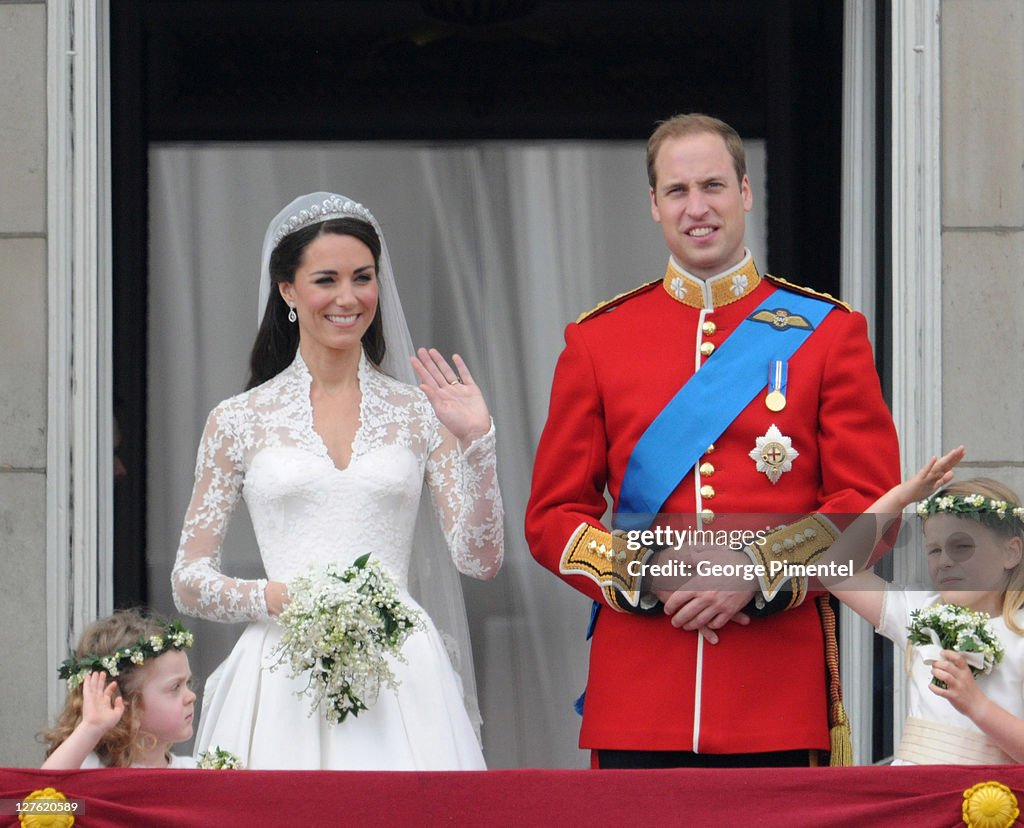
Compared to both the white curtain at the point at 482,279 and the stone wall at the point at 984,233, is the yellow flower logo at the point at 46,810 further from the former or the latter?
the stone wall at the point at 984,233

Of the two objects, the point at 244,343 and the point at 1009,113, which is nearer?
the point at 1009,113

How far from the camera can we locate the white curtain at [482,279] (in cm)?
568

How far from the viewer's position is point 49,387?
201 inches

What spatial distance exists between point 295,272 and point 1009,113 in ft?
6.37

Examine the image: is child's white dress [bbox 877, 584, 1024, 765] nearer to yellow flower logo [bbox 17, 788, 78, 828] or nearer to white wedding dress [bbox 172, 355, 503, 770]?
white wedding dress [bbox 172, 355, 503, 770]

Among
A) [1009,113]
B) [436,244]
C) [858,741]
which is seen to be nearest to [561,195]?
[436,244]

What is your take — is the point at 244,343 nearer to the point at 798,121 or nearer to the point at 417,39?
the point at 417,39

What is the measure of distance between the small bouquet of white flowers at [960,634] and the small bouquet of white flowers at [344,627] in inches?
38.0

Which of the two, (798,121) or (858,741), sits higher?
(798,121)

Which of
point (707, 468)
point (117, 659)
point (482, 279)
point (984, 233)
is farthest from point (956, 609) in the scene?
point (482, 279)

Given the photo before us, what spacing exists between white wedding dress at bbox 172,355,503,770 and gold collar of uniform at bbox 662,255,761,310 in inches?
19.8

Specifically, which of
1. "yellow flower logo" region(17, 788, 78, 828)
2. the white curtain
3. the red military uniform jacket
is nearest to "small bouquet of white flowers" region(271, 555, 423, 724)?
the red military uniform jacket

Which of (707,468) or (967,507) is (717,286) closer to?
(707,468)

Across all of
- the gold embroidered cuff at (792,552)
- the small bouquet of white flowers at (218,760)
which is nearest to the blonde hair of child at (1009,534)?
the gold embroidered cuff at (792,552)
